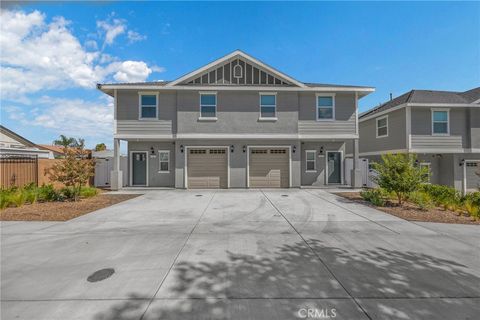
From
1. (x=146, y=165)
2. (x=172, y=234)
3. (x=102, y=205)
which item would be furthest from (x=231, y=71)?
(x=172, y=234)

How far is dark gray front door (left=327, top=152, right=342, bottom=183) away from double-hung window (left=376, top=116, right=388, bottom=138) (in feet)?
14.4

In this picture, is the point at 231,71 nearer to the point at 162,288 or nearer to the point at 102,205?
the point at 102,205

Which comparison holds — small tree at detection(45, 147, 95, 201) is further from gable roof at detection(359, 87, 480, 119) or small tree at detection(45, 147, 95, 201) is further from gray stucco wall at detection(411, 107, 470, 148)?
gable roof at detection(359, 87, 480, 119)

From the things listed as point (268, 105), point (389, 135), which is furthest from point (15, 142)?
point (389, 135)

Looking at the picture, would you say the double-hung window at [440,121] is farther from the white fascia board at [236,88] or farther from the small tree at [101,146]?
the small tree at [101,146]

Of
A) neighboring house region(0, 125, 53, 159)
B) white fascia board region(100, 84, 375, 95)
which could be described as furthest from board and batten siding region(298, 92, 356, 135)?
neighboring house region(0, 125, 53, 159)

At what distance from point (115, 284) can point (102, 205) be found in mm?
6391

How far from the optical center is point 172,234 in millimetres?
5199

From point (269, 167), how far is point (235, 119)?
11.6 ft

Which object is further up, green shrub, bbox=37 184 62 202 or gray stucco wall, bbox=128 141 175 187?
gray stucco wall, bbox=128 141 175 187

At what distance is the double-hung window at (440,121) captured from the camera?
1417 cm

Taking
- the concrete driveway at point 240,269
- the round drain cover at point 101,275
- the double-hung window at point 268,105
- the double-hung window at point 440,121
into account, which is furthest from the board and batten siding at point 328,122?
the round drain cover at point 101,275

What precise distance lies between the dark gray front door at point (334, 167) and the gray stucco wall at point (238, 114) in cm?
336

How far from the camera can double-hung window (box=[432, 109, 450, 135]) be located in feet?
46.5
